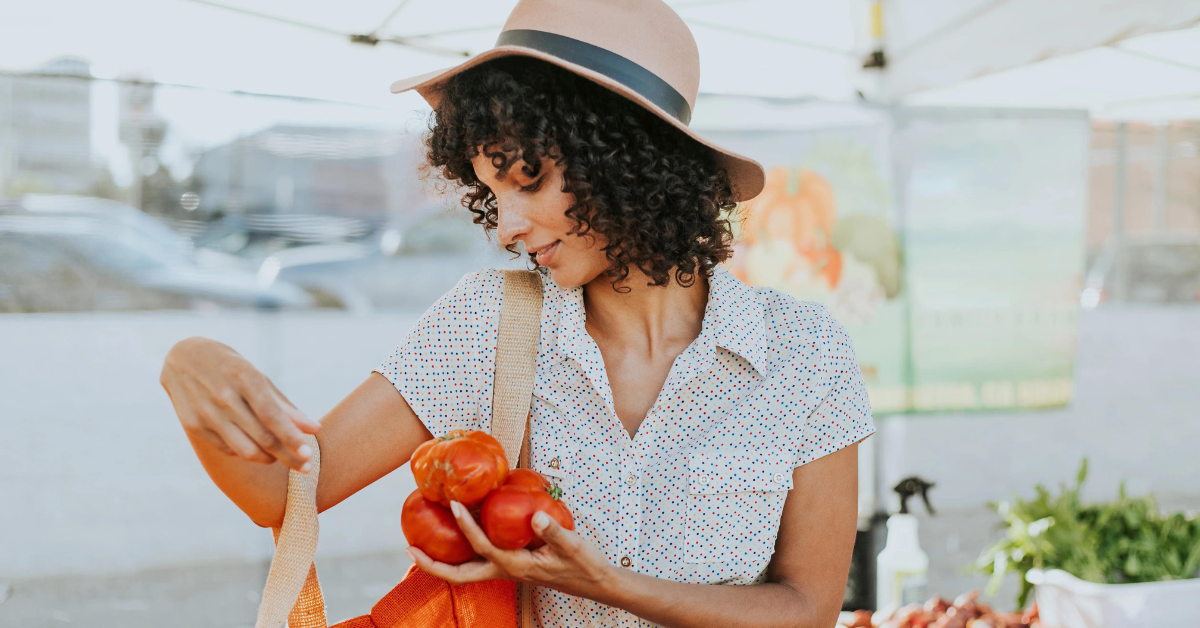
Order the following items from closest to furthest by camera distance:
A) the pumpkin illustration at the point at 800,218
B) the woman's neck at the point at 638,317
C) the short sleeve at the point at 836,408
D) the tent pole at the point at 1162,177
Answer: the short sleeve at the point at 836,408
the woman's neck at the point at 638,317
the pumpkin illustration at the point at 800,218
the tent pole at the point at 1162,177

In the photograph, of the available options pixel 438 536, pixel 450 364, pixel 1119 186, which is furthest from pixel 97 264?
pixel 1119 186

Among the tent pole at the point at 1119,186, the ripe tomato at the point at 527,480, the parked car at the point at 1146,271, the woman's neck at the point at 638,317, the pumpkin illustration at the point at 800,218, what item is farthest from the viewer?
the parked car at the point at 1146,271

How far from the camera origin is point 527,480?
133cm

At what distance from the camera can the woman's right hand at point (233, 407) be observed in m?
1.04

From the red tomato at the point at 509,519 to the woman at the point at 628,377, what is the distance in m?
0.22

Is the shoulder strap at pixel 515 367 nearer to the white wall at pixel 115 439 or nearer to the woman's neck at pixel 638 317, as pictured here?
the woman's neck at pixel 638 317

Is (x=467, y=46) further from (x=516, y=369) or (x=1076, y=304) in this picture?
(x=1076, y=304)

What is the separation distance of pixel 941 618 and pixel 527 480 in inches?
95.2

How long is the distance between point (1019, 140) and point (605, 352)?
9.03 ft

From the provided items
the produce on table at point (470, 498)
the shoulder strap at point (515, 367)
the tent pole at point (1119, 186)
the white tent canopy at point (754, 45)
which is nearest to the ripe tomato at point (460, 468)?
the produce on table at point (470, 498)

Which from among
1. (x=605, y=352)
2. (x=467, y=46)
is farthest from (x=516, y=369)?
(x=467, y=46)

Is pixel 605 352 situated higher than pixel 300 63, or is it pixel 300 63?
pixel 300 63

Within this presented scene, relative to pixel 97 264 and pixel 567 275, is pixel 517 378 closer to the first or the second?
pixel 567 275

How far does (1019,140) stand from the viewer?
11.9 feet
